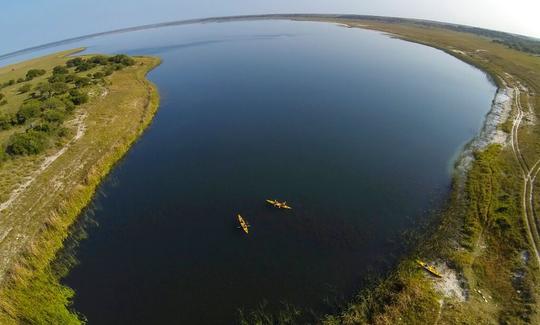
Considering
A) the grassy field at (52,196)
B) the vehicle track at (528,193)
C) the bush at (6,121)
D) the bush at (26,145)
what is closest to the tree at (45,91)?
the grassy field at (52,196)

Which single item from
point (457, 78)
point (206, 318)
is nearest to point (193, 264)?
point (206, 318)

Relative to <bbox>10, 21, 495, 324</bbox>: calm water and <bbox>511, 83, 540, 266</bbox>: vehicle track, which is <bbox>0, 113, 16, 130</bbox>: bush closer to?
<bbox>10, 21, 495, 324</bbox>: calm water

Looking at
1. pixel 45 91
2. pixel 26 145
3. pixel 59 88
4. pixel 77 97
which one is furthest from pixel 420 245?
pixel 45 91

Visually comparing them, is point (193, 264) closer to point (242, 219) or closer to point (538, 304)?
point (242, 219)

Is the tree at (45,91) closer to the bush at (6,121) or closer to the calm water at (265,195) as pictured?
the bush at (6,121)

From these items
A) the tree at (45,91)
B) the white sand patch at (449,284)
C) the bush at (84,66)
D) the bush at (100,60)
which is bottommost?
the white sand patch at (449,284)

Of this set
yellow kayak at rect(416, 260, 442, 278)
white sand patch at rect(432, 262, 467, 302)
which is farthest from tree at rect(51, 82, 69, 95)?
white sand patch at rect(432, 262, 467, 302)
